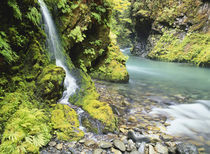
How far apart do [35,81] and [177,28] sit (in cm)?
2310

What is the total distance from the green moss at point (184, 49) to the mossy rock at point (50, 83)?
1872 centimetres

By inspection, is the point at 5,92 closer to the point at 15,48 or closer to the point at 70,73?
the point at 15,48

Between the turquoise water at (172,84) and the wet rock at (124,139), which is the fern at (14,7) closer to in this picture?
the wet rock at (124,139)

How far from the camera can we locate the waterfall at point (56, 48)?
5.18m

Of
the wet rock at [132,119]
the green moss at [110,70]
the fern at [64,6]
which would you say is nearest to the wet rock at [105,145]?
the wet rock at [132,119]

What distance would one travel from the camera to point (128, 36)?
38906 mm

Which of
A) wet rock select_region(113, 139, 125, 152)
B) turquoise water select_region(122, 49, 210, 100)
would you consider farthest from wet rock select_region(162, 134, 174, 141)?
turquoise water select_region(122, 49, 210, 100)

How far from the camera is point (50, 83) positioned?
421cm

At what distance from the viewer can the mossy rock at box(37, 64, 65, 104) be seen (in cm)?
414

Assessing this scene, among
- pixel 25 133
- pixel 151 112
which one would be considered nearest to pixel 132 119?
pixel 151 112

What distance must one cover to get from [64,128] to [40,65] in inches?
82.3

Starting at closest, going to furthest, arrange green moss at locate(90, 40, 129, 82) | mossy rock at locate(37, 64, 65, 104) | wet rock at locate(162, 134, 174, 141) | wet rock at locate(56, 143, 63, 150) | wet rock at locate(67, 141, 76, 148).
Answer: wet rock at locate(56, 143, 63, 150) < wet rock at locate(67, 141, 76, 148) < wet rock at locate(162, 134, 174, 141) < mossy rock at locate(37, 64, 65, 104) < green moss at locate(90, 40, 129, 82)

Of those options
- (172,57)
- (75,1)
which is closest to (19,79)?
(75,1)

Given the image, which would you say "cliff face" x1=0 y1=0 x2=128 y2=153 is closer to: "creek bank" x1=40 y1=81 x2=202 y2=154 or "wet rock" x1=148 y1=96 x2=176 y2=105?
"creek bank" x1=40 y1=81 x2=202 y2=154
